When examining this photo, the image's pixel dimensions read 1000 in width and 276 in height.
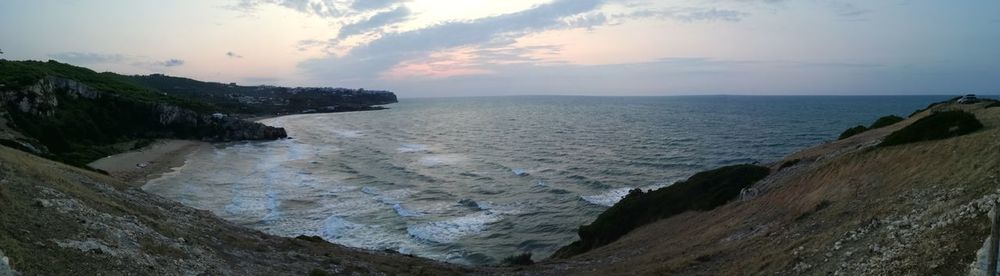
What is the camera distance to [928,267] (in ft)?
32.8

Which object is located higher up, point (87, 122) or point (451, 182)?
point (87, 122)

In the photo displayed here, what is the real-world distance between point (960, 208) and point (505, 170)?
45.3m

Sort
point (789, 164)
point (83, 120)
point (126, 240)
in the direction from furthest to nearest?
point (83, 120) → point (789, 164) → point (126, 240)

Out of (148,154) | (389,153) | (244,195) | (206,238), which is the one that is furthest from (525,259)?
(148,154)

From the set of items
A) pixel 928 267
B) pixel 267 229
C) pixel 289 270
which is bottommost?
pixel 267 229

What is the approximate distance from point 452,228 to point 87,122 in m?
60.1

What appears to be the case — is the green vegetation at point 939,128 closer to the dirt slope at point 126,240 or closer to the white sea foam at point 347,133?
the dirt slope at point 126,240

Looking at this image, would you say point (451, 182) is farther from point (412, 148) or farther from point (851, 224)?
point (851, 224)

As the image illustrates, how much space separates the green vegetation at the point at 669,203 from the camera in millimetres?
27828

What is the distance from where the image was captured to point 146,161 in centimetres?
6116

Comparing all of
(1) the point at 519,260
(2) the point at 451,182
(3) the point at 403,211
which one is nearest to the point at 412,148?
(2) the point at 451,182

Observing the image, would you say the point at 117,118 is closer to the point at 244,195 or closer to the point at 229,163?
the point at 229,163

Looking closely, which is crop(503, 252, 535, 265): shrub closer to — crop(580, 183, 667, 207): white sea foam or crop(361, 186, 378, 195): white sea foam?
crop(580, 183, 667, 207): white sea foam

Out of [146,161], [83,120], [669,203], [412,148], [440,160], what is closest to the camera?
[669,203]
